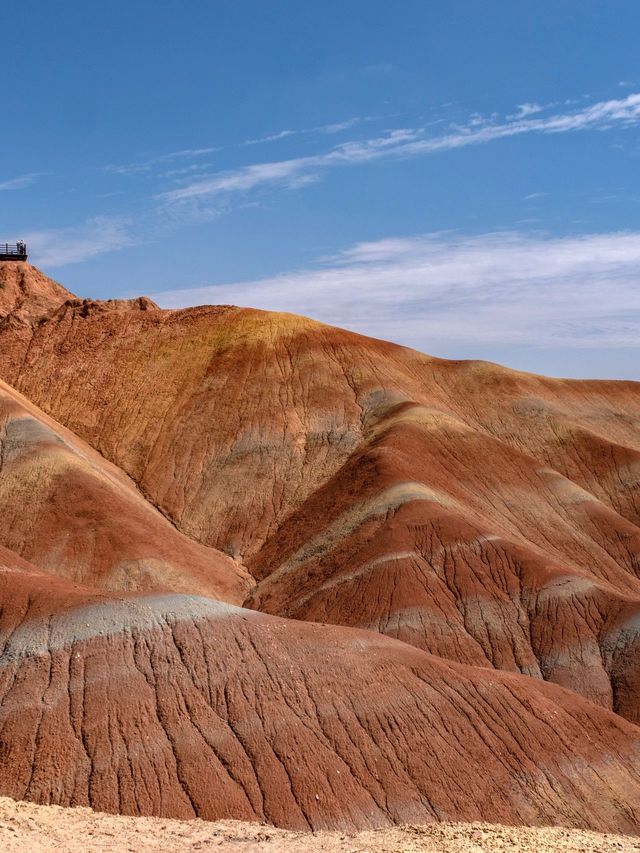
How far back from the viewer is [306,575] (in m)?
62.6

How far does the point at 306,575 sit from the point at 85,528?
1307cm

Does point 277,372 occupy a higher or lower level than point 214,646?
higher

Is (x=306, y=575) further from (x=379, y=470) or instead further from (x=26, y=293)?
(x=26, y=293)

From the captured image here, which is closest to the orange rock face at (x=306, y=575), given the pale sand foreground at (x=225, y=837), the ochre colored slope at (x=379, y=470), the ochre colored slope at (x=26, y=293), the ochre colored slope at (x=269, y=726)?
the ochre colored slope at (x=269, y=726)

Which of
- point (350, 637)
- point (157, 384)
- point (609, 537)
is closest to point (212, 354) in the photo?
point (157, 384)

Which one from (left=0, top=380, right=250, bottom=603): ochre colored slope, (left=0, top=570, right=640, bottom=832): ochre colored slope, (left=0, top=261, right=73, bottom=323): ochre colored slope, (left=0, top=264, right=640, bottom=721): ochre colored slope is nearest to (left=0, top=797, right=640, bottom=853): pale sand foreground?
(left=0, top=570, right=640, bottom=832): ochre colored slope

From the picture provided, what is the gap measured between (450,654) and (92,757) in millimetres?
26348

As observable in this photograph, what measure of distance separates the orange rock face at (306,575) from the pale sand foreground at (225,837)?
59.6 inches

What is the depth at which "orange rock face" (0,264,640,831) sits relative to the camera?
3369 cm

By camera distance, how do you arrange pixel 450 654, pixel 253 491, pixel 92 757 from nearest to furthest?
pixel 92 757, pixel 450 654, pixel 253 491

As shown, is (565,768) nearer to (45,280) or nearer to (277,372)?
(277,372)

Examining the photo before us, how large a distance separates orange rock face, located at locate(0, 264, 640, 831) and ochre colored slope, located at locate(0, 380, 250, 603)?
19 centimetres

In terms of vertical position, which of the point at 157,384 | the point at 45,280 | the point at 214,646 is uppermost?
the point at 45,280

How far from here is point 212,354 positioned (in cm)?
9231
